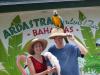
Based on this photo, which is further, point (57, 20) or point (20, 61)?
point (20, 61)

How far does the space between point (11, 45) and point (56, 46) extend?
0.84m

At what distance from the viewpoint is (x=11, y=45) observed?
6820 millimetres

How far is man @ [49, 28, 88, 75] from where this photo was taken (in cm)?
623

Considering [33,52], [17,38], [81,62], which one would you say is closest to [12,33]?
[17,38]

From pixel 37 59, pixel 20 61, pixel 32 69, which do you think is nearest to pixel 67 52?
pixel 37 59

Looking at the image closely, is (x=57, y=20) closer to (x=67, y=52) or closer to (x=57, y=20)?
(x=57, y=20)

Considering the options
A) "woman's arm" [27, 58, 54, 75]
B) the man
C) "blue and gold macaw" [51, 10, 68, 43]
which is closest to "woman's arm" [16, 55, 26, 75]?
"woman's arm" [27, 58, 54, 75]

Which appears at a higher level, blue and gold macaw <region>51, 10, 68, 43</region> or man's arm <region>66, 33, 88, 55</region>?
blue and gold macaw <region>51, 10, 68, 43</region>

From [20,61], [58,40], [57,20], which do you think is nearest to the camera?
[57,20]

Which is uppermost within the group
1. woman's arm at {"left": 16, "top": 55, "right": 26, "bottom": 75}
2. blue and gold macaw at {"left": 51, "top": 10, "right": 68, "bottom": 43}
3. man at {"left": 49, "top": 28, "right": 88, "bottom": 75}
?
blue and gold macaw at {"left": 51, "top": 10, "right": 68, "bottom": 43}

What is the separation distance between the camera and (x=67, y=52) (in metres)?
6.27

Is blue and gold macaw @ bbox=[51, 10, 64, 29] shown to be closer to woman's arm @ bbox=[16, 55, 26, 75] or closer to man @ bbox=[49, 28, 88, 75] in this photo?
man @ bbox=[49, 28, 88, 75]

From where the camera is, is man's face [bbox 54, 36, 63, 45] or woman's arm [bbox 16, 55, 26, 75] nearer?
man's face [bbox 54, 36, 63, 45]

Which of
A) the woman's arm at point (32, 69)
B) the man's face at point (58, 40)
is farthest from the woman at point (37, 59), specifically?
the man's face at point (58, 40)
